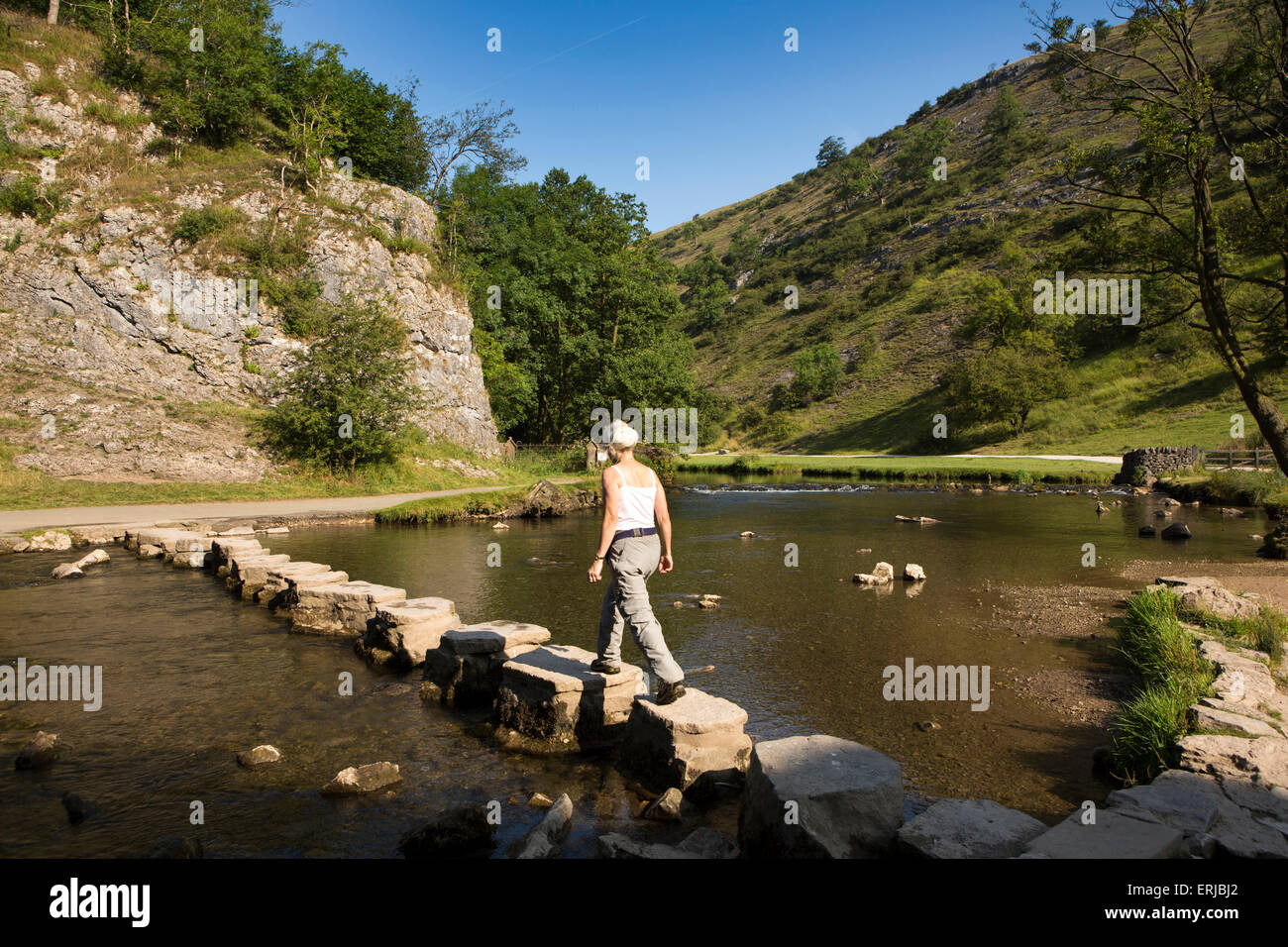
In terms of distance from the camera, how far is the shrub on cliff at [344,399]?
27.7 m

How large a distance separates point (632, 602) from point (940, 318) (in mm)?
96081

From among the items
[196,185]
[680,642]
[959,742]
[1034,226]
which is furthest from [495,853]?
[1034,226]

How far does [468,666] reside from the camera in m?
7.79

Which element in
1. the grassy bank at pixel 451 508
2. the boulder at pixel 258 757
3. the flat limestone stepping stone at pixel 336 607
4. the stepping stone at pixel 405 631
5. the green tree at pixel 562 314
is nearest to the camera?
the boulder at pixel 258 757

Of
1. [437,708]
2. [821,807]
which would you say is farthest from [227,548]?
[821,807]

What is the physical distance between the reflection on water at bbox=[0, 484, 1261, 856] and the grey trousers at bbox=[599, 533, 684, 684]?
1.09 meters

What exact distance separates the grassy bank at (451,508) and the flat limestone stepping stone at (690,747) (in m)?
19.0

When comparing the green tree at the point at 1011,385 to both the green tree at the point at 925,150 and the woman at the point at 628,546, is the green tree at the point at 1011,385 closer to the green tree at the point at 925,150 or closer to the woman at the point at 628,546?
the woman at the point at 628,546

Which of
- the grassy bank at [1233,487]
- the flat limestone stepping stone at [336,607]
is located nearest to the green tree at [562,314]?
the grassy bank at [1233,487]

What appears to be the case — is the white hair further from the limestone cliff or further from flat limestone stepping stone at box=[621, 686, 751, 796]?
the limestone cliff

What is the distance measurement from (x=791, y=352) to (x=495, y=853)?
361 feet

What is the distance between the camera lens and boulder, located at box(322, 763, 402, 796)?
555cm

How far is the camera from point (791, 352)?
109812 mm

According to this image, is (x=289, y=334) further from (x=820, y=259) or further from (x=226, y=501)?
(x=820, y=259)
